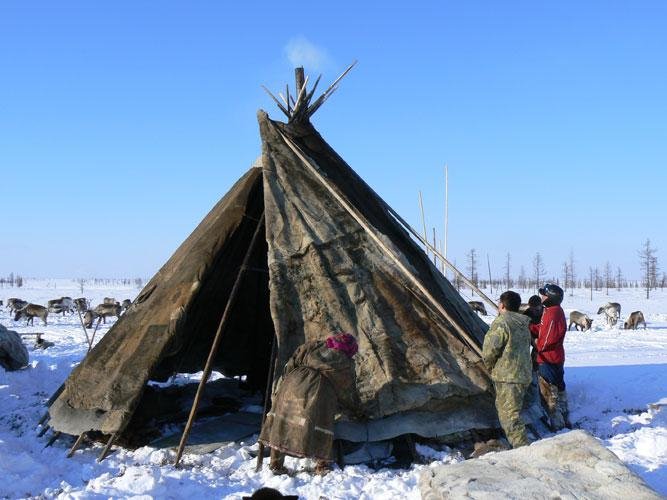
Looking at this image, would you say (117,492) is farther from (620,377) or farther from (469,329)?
(620,377)

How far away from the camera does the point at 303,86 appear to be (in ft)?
28.9

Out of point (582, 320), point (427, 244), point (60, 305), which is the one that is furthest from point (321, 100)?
point (60, 305)

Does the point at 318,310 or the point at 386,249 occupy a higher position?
the point at 386,249

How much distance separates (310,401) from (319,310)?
1.38 m

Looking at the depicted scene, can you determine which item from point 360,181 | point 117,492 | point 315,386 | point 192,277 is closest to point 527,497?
point 315,386

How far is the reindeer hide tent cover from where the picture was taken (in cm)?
670

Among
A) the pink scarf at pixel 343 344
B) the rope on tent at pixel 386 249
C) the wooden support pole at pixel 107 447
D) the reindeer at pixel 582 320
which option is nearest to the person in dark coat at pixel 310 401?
the pink scarf at pixel 343 344

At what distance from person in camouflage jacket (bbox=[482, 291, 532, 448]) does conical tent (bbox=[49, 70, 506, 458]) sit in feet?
1.53

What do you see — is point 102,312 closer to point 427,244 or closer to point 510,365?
point 427,244

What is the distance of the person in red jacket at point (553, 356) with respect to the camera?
786cm

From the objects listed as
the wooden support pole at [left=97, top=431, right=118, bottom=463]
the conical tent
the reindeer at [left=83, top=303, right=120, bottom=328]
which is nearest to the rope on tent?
the conical tent

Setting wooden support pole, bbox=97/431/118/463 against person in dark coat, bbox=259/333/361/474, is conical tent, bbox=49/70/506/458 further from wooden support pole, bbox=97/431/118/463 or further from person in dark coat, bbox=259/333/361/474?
person in dark coat, bbox=259/333/361/474

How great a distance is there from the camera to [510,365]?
251 inches

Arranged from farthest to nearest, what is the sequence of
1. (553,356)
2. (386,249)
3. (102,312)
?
(102,312)
(553,356)
(386,249)
